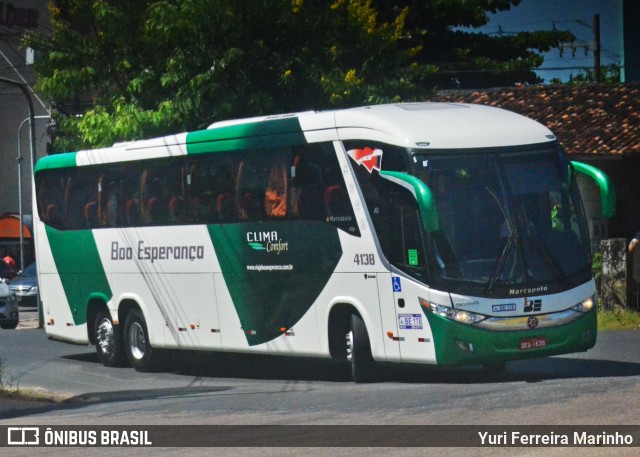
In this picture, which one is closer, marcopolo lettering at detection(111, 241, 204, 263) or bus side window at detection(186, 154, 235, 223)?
bus side window at detection(186, 154, 235, 223)

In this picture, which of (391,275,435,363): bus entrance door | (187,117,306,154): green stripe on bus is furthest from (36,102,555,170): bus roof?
(391,275,435,363): bus entrance door

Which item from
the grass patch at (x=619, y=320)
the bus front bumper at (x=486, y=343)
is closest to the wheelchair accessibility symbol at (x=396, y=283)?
the bus front bumper at (x=486, y=343)

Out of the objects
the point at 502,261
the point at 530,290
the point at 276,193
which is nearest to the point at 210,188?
the point at 276,193

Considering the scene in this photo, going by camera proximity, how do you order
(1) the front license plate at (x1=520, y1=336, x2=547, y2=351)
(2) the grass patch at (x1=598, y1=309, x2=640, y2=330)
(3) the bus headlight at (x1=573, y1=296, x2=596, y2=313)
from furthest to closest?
1. (2) the grass patch at (x1=598, y1=309, x2=640, y2=330)
2. (3) the bus headlight at (x1=573, y1=296, x2=596, y2=313)
3. (1) the front license plate at (x1=520, y1=336, x2=547, y2=351)

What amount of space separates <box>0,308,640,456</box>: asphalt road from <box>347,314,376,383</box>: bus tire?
0.22 metres

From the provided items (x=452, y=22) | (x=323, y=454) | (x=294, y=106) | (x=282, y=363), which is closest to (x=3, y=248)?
(x=452, y=22)

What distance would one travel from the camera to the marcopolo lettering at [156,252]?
2059 cm

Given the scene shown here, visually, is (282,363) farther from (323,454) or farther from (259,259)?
(323,454)

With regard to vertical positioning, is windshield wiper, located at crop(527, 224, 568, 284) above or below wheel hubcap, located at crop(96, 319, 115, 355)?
above

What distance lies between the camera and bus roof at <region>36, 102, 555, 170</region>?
1662cm

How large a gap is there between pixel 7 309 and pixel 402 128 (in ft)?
62.6

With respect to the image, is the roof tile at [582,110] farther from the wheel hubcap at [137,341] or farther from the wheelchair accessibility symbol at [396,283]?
the wheelchair accessibility symbol at [396,283]

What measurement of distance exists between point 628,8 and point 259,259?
2810 centimetres

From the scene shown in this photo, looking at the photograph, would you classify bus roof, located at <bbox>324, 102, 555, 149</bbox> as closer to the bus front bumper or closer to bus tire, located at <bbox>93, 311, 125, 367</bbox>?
the bus front bumper
